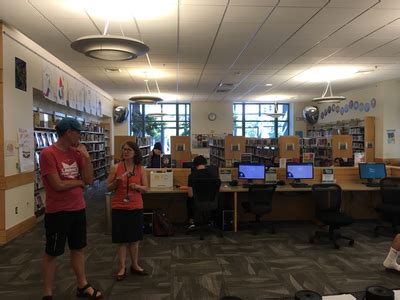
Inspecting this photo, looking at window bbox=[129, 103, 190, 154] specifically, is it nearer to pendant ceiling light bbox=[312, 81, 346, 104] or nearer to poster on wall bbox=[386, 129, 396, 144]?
pendant ceiling light bbox=[312, 81, 346, 104]

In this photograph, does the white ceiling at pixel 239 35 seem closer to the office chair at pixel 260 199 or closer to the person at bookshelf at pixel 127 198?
the person at bookshelf at pixel 127 198

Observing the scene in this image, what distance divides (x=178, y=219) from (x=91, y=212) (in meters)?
2.13

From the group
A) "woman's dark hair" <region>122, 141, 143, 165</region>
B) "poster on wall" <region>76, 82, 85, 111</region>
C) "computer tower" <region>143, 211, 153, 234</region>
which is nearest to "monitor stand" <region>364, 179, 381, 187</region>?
"computer tower" <region>143, 211, 153, 234</region>

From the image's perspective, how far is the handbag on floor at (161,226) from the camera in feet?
17.5

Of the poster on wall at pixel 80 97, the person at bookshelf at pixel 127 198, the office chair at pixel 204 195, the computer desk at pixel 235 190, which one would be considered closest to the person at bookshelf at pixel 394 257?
the computer desk at pixel 235 190

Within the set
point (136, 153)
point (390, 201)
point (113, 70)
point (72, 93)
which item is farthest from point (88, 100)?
point (390, 201)

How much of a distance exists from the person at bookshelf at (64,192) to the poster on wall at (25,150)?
10.0ft

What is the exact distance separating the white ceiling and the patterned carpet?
3222 millimetres

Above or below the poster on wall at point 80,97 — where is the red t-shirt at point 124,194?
below

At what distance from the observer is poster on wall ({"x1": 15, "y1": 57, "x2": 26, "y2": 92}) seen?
210 inches

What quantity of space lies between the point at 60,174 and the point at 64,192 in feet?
0.49

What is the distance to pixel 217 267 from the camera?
159 inches

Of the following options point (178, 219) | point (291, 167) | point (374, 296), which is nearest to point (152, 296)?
point (374, 296)

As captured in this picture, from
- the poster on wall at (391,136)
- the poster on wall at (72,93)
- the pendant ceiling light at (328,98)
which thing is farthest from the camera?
the poster on wall at (391,136)
